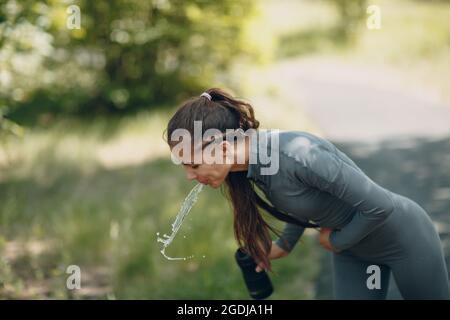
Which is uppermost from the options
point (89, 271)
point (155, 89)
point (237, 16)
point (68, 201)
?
point (237, 16)

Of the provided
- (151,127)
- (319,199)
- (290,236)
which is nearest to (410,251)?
(319,199)

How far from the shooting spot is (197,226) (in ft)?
18.6

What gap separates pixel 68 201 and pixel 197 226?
6.60 ft

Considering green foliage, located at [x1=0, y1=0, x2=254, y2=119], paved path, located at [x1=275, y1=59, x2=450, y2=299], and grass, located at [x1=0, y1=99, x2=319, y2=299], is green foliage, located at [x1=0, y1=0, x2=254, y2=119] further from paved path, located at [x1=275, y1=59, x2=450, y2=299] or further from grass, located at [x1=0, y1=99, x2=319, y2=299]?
paved path, located at [x1=275, y1=59, x2=450, y2=299]

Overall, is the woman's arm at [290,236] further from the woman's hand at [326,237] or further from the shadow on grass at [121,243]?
the shadow on grass at [121,243]

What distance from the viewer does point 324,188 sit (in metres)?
2.52

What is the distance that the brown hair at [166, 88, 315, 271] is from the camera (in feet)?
8.52

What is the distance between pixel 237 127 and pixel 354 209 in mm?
642

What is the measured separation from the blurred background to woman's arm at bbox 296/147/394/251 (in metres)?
1.95

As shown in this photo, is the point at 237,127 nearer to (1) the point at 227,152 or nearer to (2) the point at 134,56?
(1) the point at 227,152

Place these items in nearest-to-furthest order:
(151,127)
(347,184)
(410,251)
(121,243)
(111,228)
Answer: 1. (347,184)
2. (410,251)
3. (121,243)
4. (111,228)
5. (151,127)
